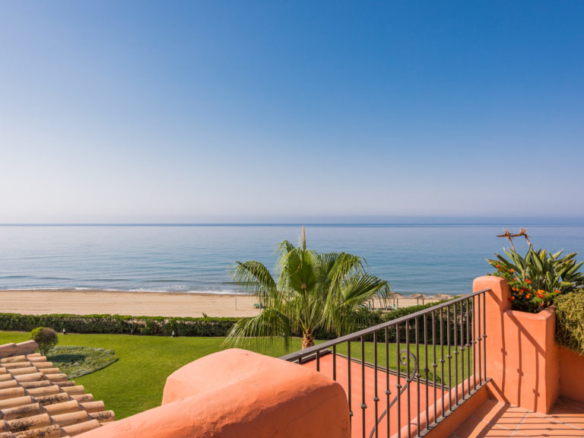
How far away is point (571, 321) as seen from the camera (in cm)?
307

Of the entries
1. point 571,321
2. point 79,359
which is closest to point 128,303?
point 79,359

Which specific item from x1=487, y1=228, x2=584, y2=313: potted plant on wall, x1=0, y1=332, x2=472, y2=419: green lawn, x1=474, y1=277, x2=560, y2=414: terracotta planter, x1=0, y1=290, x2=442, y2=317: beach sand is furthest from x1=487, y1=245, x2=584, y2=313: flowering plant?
x1=0, y1=290, x2=442, y2=317: beach sand

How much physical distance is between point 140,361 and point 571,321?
38.8 ft

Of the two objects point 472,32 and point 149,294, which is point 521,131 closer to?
point 472,32

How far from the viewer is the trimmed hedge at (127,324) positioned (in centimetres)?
1510

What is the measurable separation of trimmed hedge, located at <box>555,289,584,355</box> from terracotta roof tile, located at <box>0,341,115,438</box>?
563cm

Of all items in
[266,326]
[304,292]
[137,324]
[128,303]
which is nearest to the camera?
[266,326]

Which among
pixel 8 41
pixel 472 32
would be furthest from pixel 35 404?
pixel 472 32

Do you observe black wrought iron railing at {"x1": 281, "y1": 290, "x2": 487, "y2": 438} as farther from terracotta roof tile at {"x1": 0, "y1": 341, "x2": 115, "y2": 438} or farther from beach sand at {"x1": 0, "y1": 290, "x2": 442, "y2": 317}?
beach sand at {"x1": 0, "y1": 290, "x2": 442, "y2": 317}

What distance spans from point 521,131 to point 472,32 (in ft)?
59.7

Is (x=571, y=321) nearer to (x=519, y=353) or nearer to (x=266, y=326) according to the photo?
(x=519, y=353)

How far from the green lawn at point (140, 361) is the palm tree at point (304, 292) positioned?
352cm

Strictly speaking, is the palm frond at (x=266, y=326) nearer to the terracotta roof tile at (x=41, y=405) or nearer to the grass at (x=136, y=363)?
the terracotta roof tile at (x=41, y=405)

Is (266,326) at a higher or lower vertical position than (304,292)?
lower
